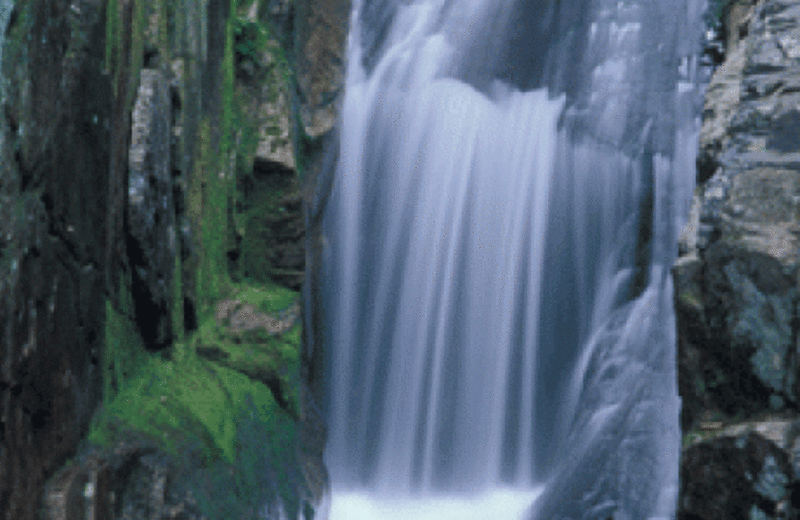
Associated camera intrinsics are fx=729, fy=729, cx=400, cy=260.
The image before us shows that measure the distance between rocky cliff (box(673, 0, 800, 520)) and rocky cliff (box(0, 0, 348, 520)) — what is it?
7.68ft

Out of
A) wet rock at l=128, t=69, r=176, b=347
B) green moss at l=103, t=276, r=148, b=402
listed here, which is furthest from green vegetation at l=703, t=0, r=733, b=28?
green moss at l=103, t=276, r=148, b=402

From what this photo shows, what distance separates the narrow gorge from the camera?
284 cm

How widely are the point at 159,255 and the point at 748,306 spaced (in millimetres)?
2876

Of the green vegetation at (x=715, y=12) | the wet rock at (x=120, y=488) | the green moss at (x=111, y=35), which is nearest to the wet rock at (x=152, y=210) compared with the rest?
the green moss at (x=111, y=35)

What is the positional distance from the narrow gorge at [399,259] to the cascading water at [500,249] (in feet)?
0.08

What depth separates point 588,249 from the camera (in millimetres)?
6195

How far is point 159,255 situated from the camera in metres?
3.89

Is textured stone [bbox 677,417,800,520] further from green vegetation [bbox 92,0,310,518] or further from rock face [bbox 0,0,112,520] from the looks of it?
rock face [bbox 0,0,112,520]

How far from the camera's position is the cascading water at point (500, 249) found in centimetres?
581

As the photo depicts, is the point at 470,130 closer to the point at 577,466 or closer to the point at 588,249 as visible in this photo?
the point at 588,249

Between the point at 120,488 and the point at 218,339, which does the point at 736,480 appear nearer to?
the point at 120,488

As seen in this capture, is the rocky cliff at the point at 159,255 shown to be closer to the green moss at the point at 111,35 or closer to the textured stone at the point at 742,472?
the green moss at the point at 111,35

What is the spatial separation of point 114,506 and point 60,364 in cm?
68

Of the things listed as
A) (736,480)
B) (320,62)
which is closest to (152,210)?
(736,480)
